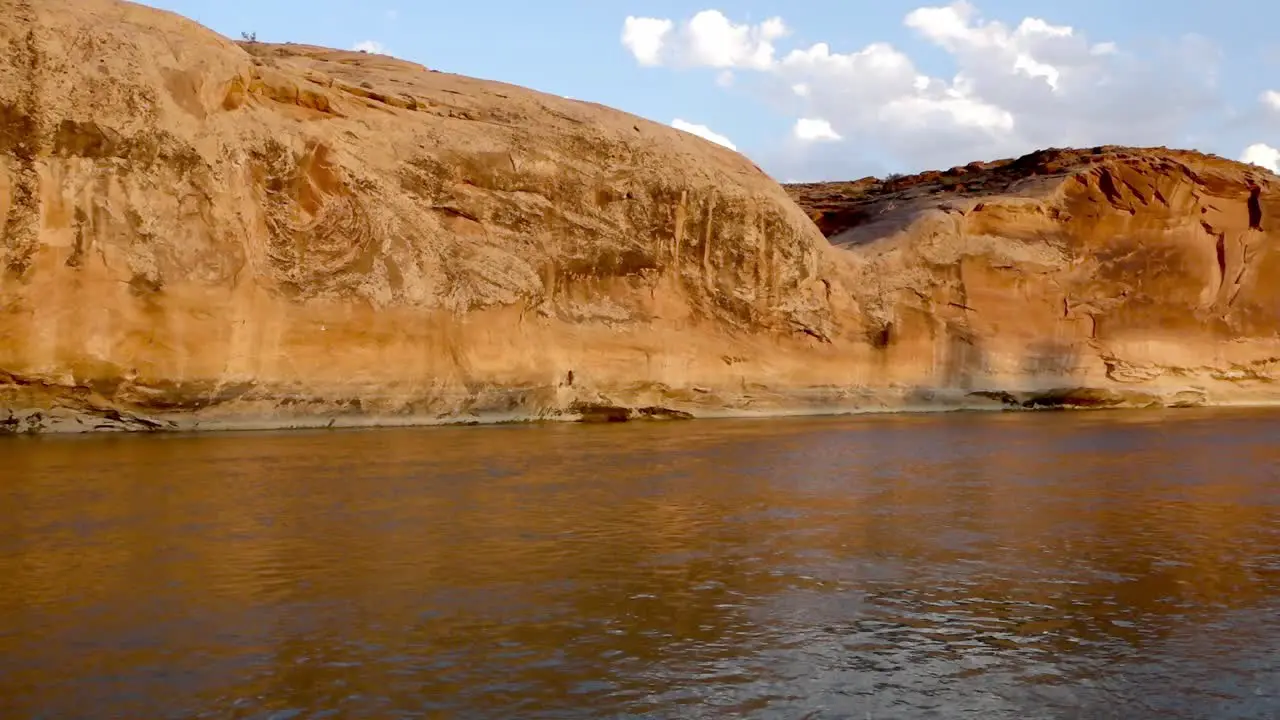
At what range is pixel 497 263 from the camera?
62.6 ft

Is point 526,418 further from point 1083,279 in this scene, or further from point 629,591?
point 1083,279

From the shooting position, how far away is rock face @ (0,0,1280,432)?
49.7 ft

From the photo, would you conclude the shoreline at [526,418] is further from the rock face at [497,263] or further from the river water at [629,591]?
the river water at [629,591]

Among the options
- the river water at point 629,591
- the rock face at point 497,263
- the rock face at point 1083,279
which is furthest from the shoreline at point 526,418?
the river water at point 629,591

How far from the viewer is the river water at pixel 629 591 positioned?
4023 millimetres

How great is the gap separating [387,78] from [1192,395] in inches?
803

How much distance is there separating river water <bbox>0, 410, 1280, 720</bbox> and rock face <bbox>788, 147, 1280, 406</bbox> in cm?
1390

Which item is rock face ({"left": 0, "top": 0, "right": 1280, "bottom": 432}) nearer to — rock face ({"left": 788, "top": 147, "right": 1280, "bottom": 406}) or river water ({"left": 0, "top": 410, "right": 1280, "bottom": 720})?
rock face ({"left": 788, "top": 147, "right": 1280, "bottom": 406})

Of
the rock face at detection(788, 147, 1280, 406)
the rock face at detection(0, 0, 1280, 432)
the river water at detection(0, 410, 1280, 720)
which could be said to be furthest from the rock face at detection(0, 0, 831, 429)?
the river water at detection(0, 410, 1280, 720)

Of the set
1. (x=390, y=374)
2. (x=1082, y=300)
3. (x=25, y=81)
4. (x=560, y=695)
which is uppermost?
(x=25, y=81)

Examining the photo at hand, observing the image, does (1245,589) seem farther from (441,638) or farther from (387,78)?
(387,78)

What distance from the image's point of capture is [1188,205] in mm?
28766

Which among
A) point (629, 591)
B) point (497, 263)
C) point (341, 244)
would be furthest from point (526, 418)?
point (629, 591)

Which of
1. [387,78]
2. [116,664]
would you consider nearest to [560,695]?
[116,664]
